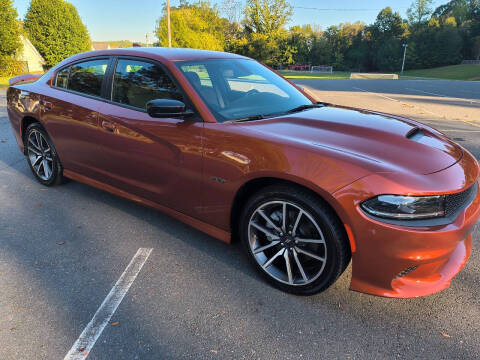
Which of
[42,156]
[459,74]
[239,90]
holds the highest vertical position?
[459,74]

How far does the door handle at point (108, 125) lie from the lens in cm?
319

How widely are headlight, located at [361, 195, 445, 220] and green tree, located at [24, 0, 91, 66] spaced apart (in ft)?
173

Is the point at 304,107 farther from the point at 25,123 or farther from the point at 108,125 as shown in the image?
the point at 25,123

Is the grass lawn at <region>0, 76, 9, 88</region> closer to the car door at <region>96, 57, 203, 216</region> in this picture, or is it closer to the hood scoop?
the car door at <region>96, 57, 203, 216</region>

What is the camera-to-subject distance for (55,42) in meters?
46.8

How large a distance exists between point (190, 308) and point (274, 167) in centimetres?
110

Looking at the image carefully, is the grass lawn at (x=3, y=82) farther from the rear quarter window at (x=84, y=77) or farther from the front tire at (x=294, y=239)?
the front tire at (x=294, y=239)

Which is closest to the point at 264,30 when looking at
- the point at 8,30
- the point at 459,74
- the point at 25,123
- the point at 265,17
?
the point at 265,17

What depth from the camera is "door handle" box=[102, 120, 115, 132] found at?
3188 millimetres

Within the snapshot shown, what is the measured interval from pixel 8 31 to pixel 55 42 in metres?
23.8

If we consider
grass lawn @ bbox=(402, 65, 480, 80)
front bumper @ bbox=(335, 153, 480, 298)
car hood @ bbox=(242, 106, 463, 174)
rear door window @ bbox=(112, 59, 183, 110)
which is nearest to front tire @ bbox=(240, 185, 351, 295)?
front bumper @ bbox=(335, 153, 480, 298)

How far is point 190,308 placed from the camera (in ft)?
7.61

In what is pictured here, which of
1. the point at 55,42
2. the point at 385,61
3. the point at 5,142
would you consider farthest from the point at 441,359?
the point at 385,61

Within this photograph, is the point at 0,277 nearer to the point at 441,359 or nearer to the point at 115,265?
the point at 115,265
